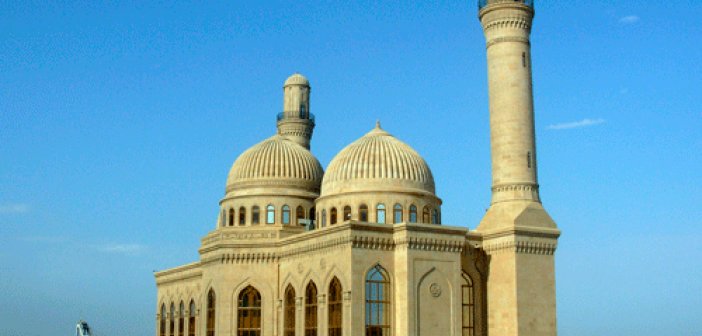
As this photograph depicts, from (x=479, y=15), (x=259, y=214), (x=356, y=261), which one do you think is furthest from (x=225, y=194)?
(x=479, y=15)

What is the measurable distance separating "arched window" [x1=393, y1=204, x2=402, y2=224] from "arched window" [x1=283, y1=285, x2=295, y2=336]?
18.9 ft

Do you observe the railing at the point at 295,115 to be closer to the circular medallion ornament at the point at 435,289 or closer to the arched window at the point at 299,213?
the arched window at the point at 299,213

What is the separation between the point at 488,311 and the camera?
1761 inches

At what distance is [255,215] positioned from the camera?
49750 mm

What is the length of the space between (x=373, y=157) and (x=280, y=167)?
5.98 meters

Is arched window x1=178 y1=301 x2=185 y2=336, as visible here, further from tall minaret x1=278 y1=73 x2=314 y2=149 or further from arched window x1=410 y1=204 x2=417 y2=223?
arched window x1=410 y1=204 x2=417 y2=223

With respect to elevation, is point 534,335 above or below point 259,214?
below

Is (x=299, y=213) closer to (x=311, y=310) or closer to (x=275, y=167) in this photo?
(x=275, y=167)

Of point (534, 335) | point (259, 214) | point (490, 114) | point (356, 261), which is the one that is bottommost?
point (534, 335)

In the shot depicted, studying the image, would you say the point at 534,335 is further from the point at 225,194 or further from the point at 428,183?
the point at 225,194

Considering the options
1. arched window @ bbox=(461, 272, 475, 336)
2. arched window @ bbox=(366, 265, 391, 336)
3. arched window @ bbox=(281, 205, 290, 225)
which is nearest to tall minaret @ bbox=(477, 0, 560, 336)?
arched window @ bbox=(461, 272, 475, 336)

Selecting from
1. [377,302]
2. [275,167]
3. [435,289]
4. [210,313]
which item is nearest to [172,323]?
[210,313]

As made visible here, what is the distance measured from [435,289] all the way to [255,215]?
11633mm

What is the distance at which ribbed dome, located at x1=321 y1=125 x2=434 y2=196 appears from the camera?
46.4m
